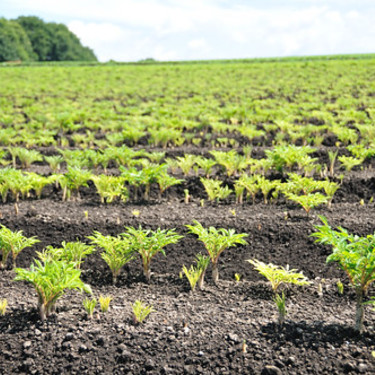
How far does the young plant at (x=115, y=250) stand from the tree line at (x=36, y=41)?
278 ft

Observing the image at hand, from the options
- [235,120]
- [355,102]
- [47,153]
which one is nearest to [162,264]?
[47,153]

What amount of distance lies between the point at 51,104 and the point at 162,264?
17879 mm

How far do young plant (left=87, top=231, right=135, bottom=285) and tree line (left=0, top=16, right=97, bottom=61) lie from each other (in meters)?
84.6

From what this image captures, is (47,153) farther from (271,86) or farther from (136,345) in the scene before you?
(271,86)

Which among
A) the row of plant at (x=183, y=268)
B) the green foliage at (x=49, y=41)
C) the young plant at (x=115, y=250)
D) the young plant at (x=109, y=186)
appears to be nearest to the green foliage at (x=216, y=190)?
the young plant at (x=109, y=186)

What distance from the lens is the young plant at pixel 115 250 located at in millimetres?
4152

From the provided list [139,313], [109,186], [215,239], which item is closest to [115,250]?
[139,313]

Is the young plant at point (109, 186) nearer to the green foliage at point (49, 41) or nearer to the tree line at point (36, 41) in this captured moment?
the tree line at point (36, 41)

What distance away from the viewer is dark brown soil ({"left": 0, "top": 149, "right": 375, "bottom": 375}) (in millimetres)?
3080

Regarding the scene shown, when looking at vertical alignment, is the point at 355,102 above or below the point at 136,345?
above

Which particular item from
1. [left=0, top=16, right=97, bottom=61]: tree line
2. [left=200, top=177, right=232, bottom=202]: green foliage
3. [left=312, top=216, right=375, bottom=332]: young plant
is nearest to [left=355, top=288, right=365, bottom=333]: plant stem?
[left=312, top=216, right=375, bottom=332]: young plant

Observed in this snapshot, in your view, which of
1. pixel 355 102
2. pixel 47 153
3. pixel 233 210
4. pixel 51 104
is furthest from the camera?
pixel 51 104

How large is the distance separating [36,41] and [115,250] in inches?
4453

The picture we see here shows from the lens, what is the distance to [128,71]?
40.0 m
